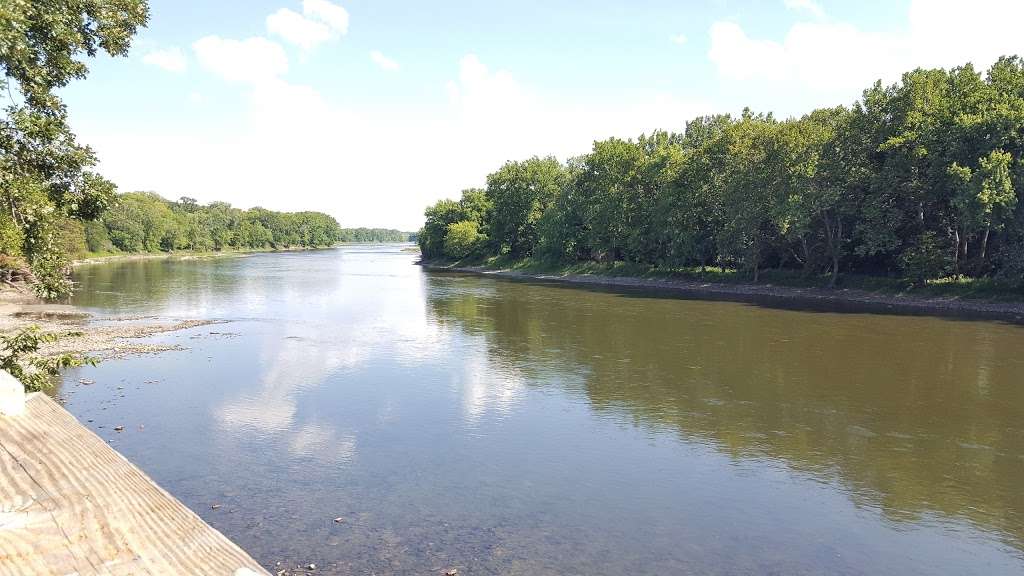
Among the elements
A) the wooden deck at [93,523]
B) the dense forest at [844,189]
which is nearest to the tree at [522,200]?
the dense forest at [844,189]

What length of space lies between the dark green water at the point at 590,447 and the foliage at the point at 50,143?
7225mm

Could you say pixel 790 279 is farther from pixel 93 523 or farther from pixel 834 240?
pixel 93 523

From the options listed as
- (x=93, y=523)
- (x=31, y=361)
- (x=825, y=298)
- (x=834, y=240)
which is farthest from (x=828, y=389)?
(x=834, y=240)

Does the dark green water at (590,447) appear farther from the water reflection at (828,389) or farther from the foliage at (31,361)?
the foliage at (31,361)

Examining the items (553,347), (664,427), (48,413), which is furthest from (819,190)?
(48,413)

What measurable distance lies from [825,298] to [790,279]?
800 centimetres

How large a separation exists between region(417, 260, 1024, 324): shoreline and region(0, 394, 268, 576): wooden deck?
2376 inches

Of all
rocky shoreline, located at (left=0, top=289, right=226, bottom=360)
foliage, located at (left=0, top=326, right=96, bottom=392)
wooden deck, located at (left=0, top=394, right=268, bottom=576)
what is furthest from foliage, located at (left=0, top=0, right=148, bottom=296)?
rocky shoreline, located at (left=0, top=289, right=226, bottom=360)

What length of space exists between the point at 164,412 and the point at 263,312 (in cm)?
3367

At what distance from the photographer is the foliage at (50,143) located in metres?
13.8

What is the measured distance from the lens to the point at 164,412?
23812mm

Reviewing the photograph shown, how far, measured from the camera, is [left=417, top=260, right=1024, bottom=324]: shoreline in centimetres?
5341

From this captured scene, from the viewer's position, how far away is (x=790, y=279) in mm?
74562

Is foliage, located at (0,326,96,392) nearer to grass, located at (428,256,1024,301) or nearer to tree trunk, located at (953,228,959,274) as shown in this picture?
grass, located at (428,256,1024,301)
